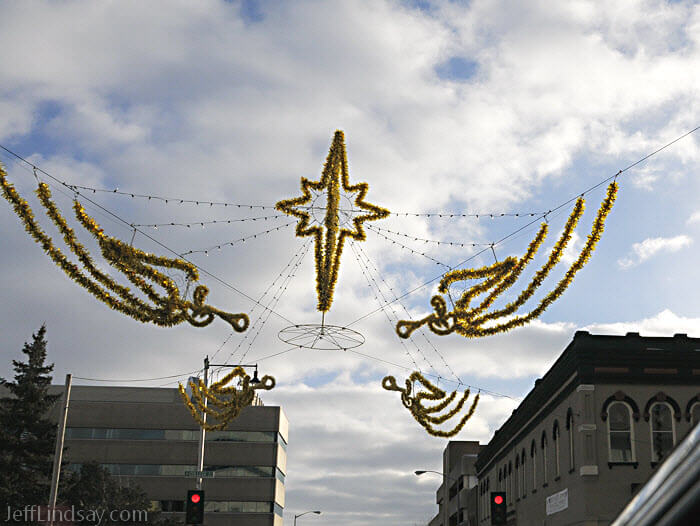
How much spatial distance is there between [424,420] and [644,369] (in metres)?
14.0

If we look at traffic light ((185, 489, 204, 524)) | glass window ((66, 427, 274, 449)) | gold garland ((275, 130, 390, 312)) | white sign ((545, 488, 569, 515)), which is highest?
glass window ((66, 427, 274, 449))

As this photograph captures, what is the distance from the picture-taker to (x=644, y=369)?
92.7 feet

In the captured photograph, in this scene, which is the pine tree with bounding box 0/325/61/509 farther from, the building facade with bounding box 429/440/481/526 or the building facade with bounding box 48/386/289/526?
the building facade with bounding box 429/440/481/526

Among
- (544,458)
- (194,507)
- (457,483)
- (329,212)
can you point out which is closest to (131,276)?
(329,212)

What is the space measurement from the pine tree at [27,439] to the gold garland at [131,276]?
39788 mm

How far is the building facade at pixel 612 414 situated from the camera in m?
26.6

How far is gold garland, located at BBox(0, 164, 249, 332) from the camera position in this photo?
11617mm

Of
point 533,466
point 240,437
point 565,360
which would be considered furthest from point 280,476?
point 565,360

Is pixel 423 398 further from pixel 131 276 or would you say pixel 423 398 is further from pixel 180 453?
pixel 180 453

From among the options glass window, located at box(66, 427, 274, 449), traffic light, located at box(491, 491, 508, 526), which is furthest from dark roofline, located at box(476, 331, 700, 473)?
glass window, located at box(66, 427, 274, 449)

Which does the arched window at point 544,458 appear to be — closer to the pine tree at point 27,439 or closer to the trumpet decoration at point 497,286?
the trumpet decoration at point 497,286

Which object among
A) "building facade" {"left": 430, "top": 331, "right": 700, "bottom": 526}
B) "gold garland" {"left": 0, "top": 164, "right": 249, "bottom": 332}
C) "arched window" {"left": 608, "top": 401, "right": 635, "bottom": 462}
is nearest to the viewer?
"gold garland" {"left": 0, "top": 164, "right": 249, "bottom": 332}

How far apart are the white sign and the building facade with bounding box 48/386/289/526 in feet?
171

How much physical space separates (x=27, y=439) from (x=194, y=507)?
1342 inches
